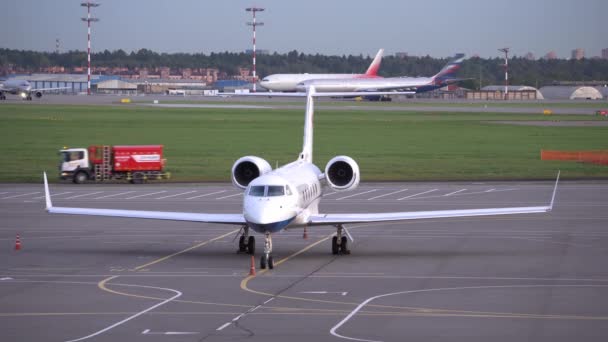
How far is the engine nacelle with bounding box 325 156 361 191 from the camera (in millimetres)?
30938

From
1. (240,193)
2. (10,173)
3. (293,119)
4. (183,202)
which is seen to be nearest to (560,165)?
(240,193)

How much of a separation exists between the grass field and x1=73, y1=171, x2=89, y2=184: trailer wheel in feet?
9.87

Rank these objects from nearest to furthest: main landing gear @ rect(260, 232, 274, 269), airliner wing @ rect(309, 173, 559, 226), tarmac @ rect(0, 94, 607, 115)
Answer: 1. main landing gear @ rect(260, 232, 274, 269)
2. airliner wing @ rect(309, 173, 559, 226)
3. tarmac @ rect(0, 94, 607, 115)

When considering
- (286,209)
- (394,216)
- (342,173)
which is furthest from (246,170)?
(394,216)

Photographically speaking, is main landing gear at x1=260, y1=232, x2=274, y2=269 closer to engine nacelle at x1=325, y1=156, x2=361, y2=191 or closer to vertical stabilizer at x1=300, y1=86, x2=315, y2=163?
engine nacelle at x1=325, y1=156, x2=361, y2=191

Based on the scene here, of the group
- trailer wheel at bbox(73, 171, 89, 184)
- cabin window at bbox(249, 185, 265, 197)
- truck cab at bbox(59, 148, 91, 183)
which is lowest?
trailer wheel at bbox(73, 171, 89, 184)

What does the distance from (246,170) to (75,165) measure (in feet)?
84.0

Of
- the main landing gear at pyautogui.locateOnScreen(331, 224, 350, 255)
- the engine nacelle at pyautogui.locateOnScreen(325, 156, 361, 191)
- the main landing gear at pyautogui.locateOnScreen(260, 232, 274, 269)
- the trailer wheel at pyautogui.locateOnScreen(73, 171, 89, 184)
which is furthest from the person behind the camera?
the trailer wheel at pyautogui.locateOnScreen(73, 171, 89, 184)

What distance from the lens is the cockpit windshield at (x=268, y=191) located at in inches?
1079

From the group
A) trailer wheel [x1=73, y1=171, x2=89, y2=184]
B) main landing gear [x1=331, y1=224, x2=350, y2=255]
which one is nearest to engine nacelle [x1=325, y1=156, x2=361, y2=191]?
main landing gear [x1=331, y1=224, x2=350, y2=255]

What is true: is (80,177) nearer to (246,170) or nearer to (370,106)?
(246,170)

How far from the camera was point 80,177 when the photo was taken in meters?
54.8

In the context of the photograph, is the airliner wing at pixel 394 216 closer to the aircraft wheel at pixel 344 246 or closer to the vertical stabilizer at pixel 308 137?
the aircraft wheel at pixel 344 246

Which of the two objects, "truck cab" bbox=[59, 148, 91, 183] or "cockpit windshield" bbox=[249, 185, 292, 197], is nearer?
"cockpit windshield" bbox=[249, 185, 292, 197]
